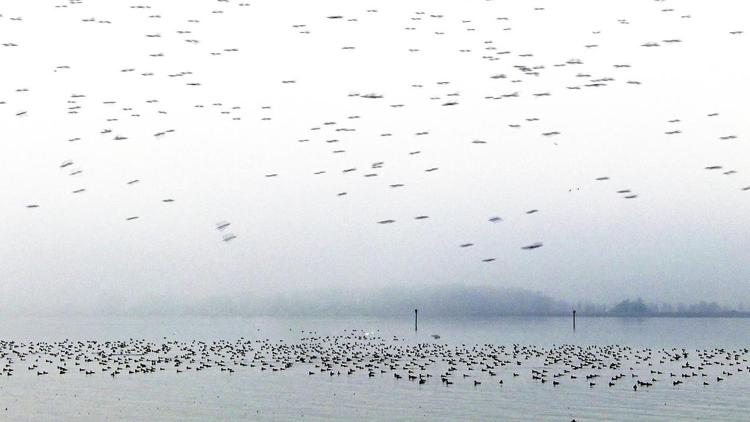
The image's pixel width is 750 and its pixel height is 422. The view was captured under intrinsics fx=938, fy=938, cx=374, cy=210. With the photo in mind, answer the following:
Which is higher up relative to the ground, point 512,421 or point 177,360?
point 512,421

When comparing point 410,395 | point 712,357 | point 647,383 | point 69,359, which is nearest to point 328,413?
point 410,395

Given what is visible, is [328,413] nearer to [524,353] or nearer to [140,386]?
[140,386]

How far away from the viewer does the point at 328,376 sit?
277 ft

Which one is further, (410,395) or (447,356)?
(447,356)

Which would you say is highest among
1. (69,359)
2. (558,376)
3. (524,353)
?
(558,376)

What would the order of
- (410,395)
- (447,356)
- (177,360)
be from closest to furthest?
(410,395) < (177,360) < (447,356)

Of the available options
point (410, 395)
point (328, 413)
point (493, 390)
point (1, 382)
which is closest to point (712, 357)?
point (493, 390)

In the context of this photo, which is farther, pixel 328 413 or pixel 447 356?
pixel 447 356

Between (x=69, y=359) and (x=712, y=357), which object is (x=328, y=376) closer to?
(x=69, y=359)

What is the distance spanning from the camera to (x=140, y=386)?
77.2m

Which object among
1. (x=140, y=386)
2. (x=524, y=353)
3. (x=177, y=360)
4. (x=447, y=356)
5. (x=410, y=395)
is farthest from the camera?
(x=524, y=353)

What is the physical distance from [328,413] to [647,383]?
99.8 ft

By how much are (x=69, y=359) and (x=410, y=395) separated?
5390 cm

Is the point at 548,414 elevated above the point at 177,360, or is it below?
above
